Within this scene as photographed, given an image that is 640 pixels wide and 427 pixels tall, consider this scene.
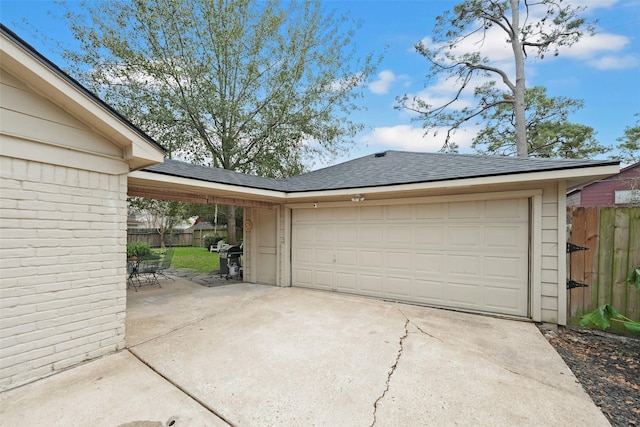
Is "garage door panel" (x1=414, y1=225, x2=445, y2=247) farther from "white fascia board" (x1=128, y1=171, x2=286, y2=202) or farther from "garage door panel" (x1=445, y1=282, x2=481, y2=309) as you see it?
"white fascia board" (x1=128, y1=171, x2=286, y2=202)

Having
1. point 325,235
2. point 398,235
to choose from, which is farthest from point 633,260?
point 325,235

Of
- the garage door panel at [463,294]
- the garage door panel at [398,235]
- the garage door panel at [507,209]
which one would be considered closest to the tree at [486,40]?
the garage door panel at [507,209]

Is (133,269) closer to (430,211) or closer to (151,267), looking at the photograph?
(151,267)

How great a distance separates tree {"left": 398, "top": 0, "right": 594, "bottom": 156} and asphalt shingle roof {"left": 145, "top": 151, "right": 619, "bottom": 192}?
23.7 feet

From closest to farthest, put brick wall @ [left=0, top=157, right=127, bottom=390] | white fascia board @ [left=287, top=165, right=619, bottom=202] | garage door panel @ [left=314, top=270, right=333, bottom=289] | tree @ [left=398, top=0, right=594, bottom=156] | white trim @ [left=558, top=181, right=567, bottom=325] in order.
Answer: brick wall @ [left=0, top=157, right=127, bottom=390] → white fascia board @ [left=287, top=165, right=619, bottom=202] → white trim @ [left=558, top=181, right=567, bottom=325] → garage door panel @ [left=314, top=270, right=333, bottom=289] → tree @ [left=398, top=0, right=594, bottom=156]

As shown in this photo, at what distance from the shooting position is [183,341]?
12.5ft

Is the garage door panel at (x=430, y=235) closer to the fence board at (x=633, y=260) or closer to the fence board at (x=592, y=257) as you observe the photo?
the fence board at (x=592, y=257)

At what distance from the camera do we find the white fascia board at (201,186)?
14.6ft

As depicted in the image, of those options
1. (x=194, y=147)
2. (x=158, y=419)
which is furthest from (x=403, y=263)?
(x=194, y=147)

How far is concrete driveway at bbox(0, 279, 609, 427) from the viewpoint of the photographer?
228 cm

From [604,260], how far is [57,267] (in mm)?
7447

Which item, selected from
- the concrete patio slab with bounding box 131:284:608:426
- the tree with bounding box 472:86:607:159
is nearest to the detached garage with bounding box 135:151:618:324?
the concrete patio slab with bounding box 131:284:608:426

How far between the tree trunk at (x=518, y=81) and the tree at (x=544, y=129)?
1.14 m

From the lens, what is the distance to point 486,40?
482 inches
